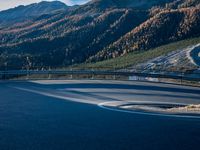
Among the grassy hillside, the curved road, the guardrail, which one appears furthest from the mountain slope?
the curved road

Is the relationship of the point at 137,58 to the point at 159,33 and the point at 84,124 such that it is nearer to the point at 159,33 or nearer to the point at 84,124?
the point at 159,33

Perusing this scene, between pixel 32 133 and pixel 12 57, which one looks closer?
pixel 32 133

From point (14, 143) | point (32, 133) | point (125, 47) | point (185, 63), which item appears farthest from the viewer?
point (125, 47)

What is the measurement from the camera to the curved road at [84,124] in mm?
12789

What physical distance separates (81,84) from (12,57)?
77.9 m

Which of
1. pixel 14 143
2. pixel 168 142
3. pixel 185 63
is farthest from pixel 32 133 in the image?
pixel 185 63

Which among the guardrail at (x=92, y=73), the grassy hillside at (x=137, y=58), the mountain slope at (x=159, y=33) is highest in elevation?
the mountain slope at (x=159, y=33)

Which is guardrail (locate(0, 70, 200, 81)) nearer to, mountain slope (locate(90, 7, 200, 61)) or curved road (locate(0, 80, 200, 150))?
curved road (locate(0, 80, 200, 150))

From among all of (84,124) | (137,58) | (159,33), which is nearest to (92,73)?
(84,124)

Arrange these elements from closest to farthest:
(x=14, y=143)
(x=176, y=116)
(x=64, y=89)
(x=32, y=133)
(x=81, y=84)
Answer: (x=14, y=143) → (x=32, y=133) → (x=176, y=116) → (x=64, y=89) → (x=81, y=84)

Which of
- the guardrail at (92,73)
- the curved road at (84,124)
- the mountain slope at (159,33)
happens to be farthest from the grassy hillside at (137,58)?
the curved road at (84,124)

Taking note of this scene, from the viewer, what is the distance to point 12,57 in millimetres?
107688

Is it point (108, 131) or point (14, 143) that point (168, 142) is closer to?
point (108, 131)

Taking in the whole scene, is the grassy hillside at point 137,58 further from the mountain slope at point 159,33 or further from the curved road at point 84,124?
the curved road at point 84,124
